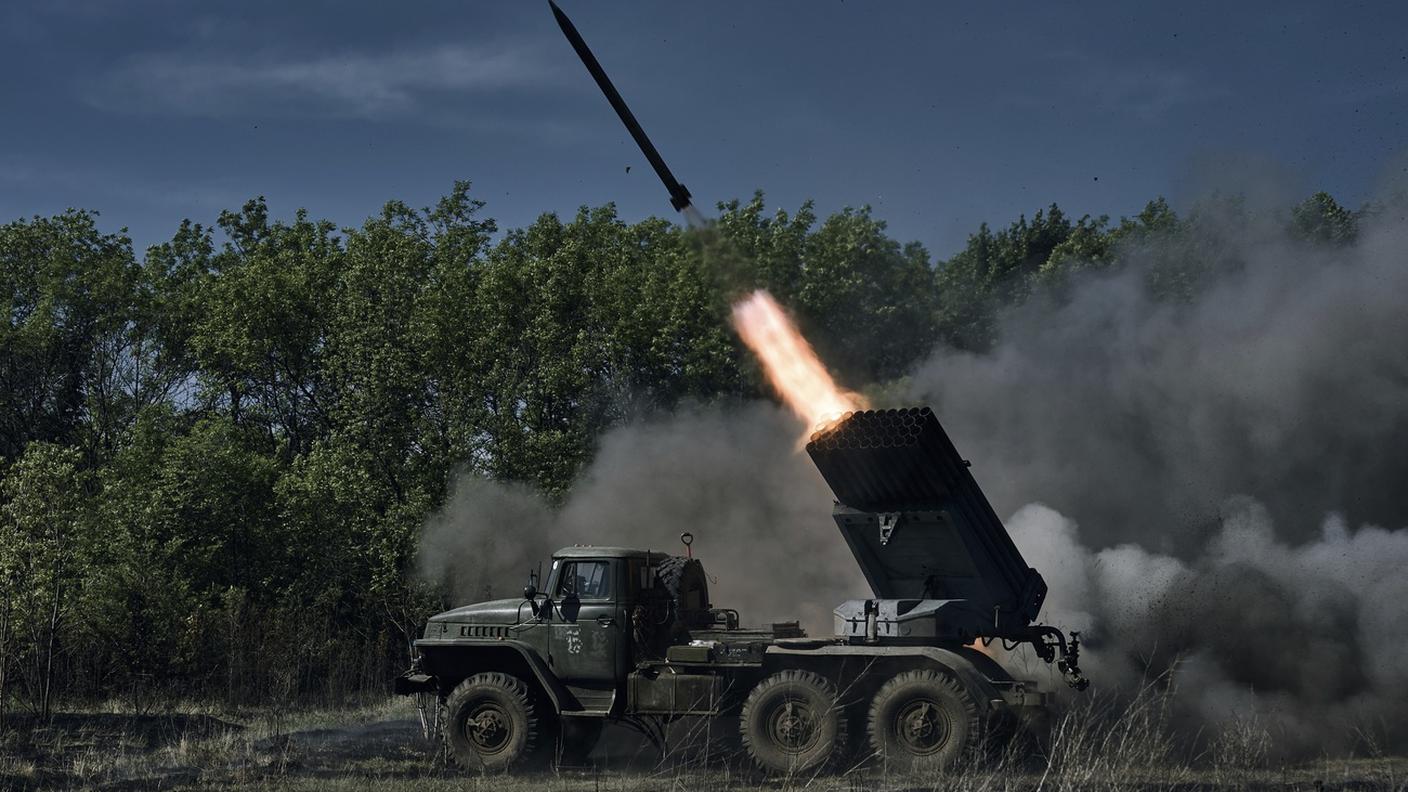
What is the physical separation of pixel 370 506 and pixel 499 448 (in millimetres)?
3602

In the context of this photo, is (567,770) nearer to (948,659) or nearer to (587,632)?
(587,632)

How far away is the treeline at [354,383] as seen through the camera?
91.0ft

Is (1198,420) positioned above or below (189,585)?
above

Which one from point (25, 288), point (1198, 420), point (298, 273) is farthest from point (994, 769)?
point (25, 288)

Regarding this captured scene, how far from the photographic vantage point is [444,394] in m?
34.6

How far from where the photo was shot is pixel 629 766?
1614 centimetres

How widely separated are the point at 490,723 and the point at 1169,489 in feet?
48.4

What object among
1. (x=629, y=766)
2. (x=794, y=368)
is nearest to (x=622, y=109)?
(x=794, y=368)

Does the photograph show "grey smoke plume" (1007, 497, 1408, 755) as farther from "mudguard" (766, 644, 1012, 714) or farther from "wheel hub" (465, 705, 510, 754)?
"wheel hub" (465, 705, 510, 754)

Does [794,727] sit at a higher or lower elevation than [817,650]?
lower

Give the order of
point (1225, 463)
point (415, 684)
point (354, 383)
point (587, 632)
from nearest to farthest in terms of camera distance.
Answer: point (587, 632) → point (415, 684) → point (1225, 463) → point (354, 383)

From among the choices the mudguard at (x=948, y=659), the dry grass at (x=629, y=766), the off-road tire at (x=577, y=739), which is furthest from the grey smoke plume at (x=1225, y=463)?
the off-road tire at (x=577, y=739)

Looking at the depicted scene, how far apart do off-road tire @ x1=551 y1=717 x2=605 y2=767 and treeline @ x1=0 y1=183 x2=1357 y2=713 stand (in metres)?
7.66

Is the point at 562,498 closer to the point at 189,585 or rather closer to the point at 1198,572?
the point at 189,585
